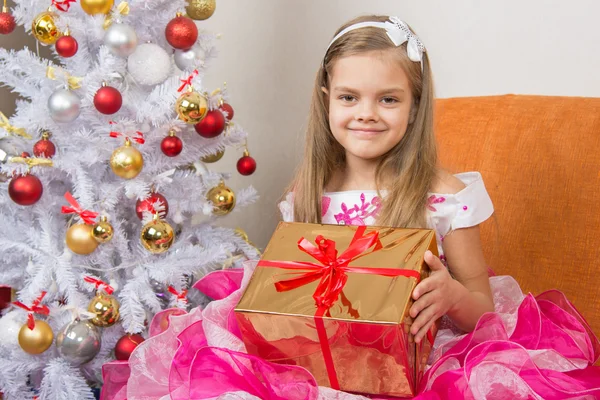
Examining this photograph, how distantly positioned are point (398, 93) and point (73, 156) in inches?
27.7

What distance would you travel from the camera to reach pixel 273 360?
1.03 metres

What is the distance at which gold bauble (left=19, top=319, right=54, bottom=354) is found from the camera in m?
1.48

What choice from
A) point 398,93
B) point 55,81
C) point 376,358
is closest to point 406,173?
point 398,93

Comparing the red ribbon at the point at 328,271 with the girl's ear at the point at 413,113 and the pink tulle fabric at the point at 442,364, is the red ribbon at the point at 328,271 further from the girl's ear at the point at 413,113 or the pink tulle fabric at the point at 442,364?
the girl's ear at the point at 413,113

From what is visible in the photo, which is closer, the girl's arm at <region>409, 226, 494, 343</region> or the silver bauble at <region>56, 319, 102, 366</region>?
the girl's arm at <region>409, 226, 494, 343</region>

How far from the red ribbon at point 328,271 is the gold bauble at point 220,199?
66 cm

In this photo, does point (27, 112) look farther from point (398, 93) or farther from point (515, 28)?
point (515, 28)

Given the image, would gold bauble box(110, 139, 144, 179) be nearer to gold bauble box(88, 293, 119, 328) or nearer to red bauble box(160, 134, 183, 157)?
red bauble box(160, 134, 183, 157)

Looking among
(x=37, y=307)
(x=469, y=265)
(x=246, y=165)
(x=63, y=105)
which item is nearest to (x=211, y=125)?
(x=246, y=165)

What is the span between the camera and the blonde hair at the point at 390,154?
1.30 metres

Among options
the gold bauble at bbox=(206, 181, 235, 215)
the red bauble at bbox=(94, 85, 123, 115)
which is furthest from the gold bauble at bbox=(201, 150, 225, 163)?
the red bauble at bbox=(94, 85, 123, 115)

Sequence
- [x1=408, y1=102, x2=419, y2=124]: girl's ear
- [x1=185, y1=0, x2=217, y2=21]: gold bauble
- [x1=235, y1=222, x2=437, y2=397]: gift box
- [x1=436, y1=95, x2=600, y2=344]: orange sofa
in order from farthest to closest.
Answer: [x1=185, y1=0, x2=217, y2=21]: gold bauble, [x1=436, y1=95, x2=600, y2=344]: orange sofa, [x1=408, y1=102, x2=419, y2=124]: girl's ear, [x1=235, y1=222, x2=437, y2=397]: gift box

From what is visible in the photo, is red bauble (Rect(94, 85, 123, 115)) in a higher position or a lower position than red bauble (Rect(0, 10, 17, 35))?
lower

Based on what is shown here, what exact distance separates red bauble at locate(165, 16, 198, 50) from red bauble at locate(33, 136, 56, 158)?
0.34m
